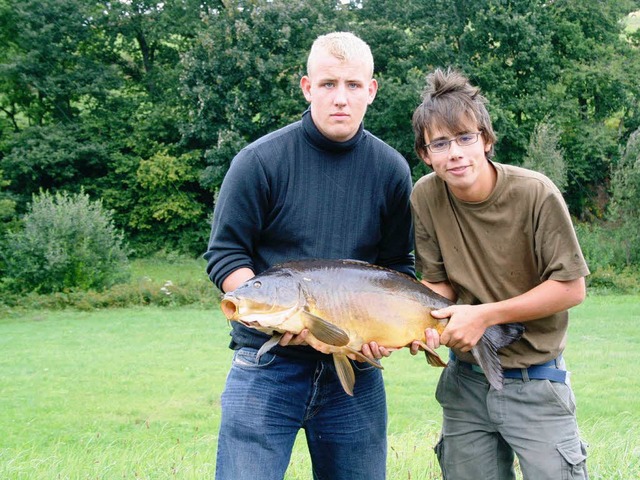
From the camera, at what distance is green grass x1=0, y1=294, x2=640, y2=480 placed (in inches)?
214

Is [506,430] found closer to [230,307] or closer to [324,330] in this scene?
[324,330]

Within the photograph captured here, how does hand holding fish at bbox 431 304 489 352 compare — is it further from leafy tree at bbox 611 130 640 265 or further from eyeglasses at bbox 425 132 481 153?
leafy tree at bbox 611 130 640 265

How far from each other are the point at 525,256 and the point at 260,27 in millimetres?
34065

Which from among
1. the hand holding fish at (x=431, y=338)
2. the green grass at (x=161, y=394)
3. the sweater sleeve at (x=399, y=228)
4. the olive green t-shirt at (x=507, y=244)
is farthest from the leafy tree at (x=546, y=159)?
the hand holding fish at (x=431, y=338)

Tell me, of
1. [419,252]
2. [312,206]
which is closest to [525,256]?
[419,252]

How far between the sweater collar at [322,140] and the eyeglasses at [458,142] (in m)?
0.41

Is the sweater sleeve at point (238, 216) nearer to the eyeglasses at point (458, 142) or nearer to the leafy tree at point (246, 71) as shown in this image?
the eyeglasses at point (458, 142)

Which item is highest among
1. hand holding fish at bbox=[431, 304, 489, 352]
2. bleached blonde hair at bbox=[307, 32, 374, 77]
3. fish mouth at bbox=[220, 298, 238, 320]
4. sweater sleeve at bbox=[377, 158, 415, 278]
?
bleached blonde hair at bbox=[307, 32, 374, 77]

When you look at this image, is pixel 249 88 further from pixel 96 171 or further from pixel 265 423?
pixel 265 423

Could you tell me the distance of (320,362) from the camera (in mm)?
3799

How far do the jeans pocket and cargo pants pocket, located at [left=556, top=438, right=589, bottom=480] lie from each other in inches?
56.8

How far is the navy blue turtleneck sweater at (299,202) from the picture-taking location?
372cm

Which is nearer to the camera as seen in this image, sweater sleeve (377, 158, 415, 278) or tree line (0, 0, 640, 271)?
sweater sleeve (377, 158, 415, 278)

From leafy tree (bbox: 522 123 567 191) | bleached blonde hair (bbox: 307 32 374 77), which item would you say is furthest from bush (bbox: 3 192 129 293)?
bleached blonde hair (bbox: 307 32 374 77)
